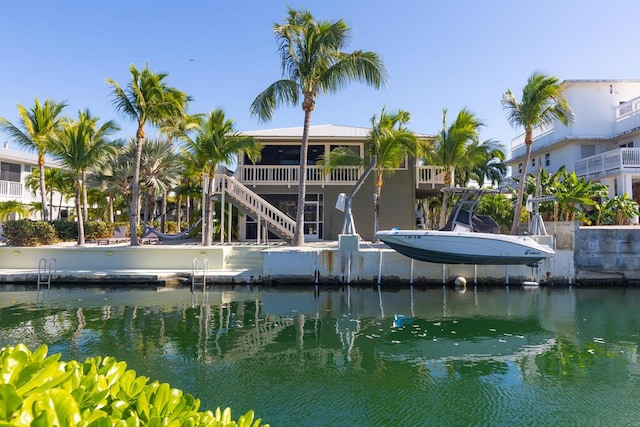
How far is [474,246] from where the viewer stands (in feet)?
40.9

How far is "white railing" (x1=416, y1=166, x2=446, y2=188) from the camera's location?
1928 centimetres

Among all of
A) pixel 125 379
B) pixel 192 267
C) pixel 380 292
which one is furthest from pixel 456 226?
pixel 125 379

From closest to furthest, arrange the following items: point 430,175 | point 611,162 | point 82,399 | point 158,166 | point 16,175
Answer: point 82,399
point 430,175
point 611,162
point 158,166
point 16,175

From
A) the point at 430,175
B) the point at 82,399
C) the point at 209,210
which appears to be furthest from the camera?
the point at 430,175

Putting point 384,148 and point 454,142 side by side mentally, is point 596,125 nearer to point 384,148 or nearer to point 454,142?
point 454,142

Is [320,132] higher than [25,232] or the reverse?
higher

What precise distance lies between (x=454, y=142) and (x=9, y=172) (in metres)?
29.6

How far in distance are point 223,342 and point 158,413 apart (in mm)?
6329

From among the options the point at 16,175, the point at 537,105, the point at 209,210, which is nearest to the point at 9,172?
the point at 16,175

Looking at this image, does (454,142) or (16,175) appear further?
(16,175)

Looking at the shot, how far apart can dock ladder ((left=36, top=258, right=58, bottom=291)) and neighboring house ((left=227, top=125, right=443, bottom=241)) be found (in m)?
8.50

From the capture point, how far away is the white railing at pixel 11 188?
26.4 metres

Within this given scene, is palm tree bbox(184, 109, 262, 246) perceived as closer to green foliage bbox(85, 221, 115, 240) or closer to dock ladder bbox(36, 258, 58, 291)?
dock ladder bbox(36, 258, 58, 291)

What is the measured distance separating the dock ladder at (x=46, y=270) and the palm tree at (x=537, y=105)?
17655 mm
